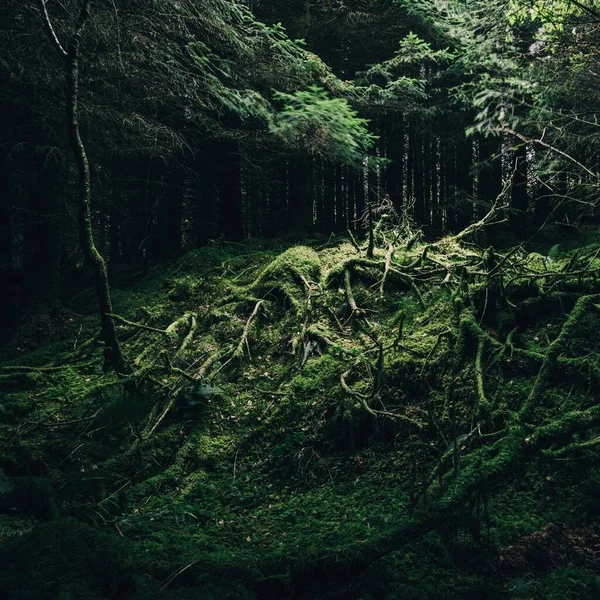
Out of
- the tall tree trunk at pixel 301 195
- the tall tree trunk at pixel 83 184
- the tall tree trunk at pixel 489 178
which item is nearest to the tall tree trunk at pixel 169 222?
the tall tree trunk at pixel 301 195

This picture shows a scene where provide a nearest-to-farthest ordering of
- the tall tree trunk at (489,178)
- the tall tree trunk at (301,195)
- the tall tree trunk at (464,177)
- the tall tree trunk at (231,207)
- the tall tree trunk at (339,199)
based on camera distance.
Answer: the tall tree trunk at (231,207) < the tall tree trunk at (489,178) < the tall tree trunk at (301,195) < the tall tree trunk at (464,177) < the tall tree trunk at (339,199)

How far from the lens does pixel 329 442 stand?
4664mm

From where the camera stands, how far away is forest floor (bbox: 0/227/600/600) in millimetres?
2785

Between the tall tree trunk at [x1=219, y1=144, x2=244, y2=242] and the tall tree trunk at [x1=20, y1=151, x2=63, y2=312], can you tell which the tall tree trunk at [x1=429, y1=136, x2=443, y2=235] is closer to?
the tall tree trunk at [x1=219, y1=144, x2=244, y2=242]

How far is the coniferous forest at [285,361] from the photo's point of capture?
9.85 feet

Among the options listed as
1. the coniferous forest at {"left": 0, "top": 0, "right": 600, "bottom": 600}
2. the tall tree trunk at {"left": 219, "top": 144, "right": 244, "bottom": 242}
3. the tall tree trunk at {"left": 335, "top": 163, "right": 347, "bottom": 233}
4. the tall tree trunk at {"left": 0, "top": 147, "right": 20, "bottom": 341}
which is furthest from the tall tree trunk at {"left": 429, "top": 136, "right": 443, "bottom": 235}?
the tall tree trunk at {"left": 0, "top": 147, "right": 20, "bottom": 341}

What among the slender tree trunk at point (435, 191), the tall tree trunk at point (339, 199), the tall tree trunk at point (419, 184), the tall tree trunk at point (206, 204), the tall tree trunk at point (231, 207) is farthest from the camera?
the tall tree trunk at point (339, 199)

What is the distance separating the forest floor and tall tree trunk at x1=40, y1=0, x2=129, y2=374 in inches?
21.7

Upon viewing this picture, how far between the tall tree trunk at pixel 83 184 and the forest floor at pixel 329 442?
55 cm

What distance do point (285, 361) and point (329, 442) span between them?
1.73 metres

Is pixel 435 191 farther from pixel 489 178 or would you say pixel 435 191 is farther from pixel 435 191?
pixel 489 178

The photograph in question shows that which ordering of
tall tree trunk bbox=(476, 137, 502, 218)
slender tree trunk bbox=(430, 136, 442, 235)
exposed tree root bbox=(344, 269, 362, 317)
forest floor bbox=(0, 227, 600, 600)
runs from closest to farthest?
forest floor bbox=(0, 227, 600, 600) → exposed tree root bbox=(344, 269, 362, 317) → tall tree trunk bbox=(476, 137, 502, 218) → slender tree trunk bbox=(430, 136, 442, 235)

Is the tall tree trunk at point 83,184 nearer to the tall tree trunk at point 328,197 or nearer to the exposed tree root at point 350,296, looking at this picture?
the exposed tree root at point 350,296

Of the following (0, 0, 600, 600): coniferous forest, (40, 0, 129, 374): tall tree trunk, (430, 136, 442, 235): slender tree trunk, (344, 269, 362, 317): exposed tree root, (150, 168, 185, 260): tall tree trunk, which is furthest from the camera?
(430, 136, 442, 235): slender tree trunk
